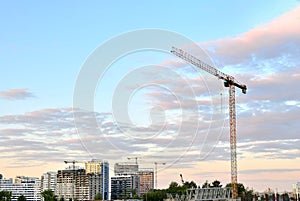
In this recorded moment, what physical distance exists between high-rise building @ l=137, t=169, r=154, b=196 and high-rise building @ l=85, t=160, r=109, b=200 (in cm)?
1079

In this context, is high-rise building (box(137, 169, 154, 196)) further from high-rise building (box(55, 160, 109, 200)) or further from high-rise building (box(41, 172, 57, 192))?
high-rise building (box(41, 172, 57, 192))

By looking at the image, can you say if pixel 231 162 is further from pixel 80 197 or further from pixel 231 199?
pixel 80 197

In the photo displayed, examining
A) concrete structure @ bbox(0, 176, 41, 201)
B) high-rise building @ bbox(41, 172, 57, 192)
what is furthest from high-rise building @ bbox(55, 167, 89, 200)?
concrete structure @ bbox(0, 176, 41, 201)

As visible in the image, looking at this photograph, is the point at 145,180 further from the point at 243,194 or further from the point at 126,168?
the point at 243,194

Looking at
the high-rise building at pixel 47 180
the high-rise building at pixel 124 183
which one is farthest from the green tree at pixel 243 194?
the high-rise building at pixel 47 180

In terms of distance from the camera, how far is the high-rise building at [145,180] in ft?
397

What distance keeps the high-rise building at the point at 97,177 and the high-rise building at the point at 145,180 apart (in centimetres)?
1079

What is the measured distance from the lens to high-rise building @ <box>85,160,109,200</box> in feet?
422

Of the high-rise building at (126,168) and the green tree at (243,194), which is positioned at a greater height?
the high-rise building at (126,168)

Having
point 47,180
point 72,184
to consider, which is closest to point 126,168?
point 72,184

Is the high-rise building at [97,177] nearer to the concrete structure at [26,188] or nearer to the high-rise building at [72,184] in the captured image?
the high-rise building at [72,184]

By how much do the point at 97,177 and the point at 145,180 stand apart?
14.4 meters

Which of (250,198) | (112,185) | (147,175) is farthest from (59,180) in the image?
(250,198)

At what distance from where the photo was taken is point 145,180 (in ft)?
413
